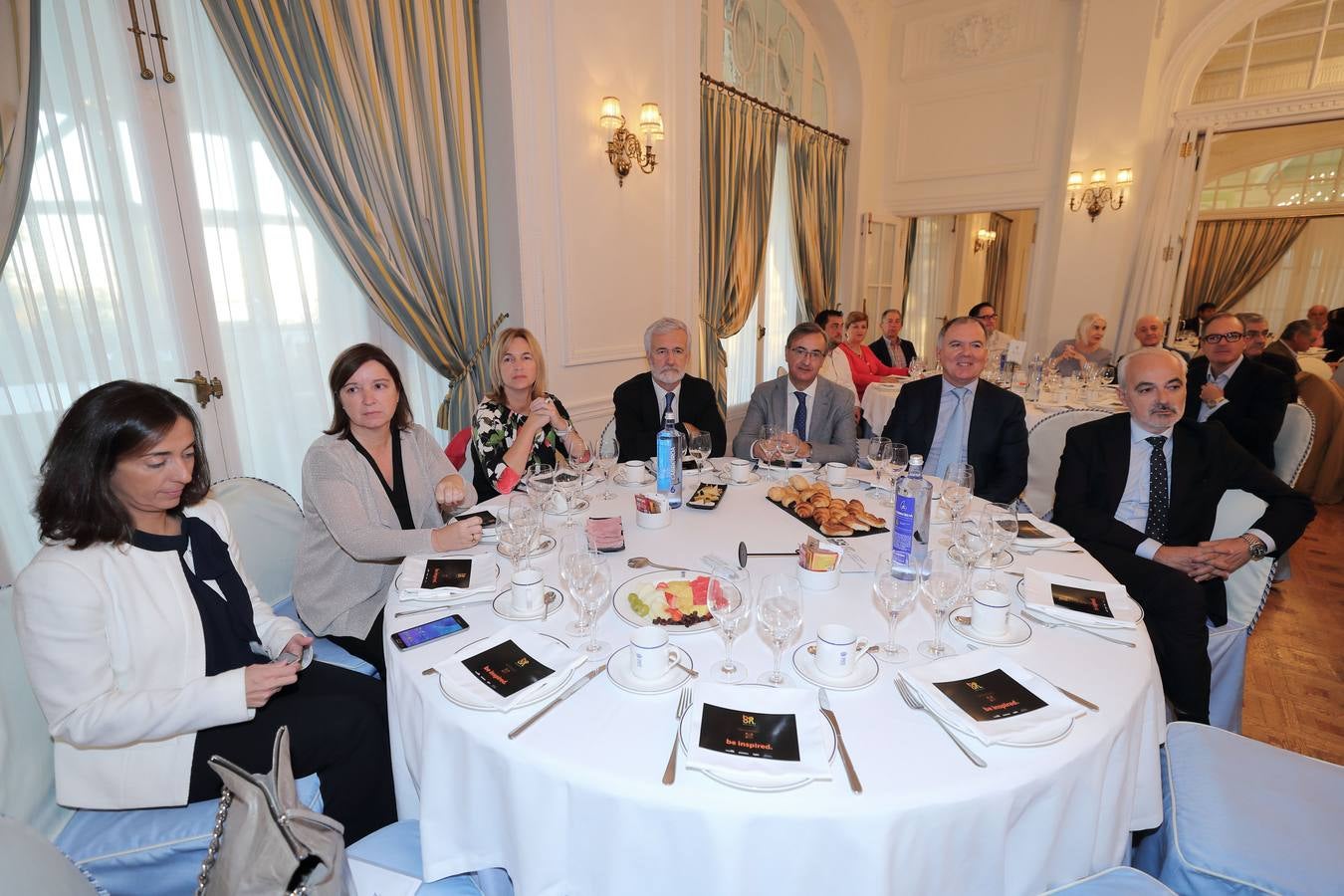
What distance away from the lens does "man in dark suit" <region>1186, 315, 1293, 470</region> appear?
12.5 feet

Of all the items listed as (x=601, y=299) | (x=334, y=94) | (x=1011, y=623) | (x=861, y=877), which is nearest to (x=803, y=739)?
(x=861, y=877)

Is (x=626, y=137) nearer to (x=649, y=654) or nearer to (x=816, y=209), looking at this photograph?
(x=816, y=209)

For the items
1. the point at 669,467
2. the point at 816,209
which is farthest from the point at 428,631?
the point at 816,209

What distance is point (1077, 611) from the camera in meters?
1.47

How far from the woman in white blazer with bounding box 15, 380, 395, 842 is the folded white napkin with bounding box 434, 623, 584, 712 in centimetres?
48

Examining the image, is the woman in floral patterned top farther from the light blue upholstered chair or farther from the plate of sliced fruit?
the light blue upholstered chair

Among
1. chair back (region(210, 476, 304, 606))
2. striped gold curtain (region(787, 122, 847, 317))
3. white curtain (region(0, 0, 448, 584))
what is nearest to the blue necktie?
chair back (region(210, 476, 304, 606))

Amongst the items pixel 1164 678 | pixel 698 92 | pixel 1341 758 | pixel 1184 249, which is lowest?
pixel 1341 758

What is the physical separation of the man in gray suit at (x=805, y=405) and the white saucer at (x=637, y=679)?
2.08m

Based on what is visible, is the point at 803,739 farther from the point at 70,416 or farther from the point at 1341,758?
the point at 1341,758

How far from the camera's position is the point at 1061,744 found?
1.08 metres

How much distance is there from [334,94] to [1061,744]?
3.64 meters

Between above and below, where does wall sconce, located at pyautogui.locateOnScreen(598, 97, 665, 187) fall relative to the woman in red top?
above

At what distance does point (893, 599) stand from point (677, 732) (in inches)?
20.8
